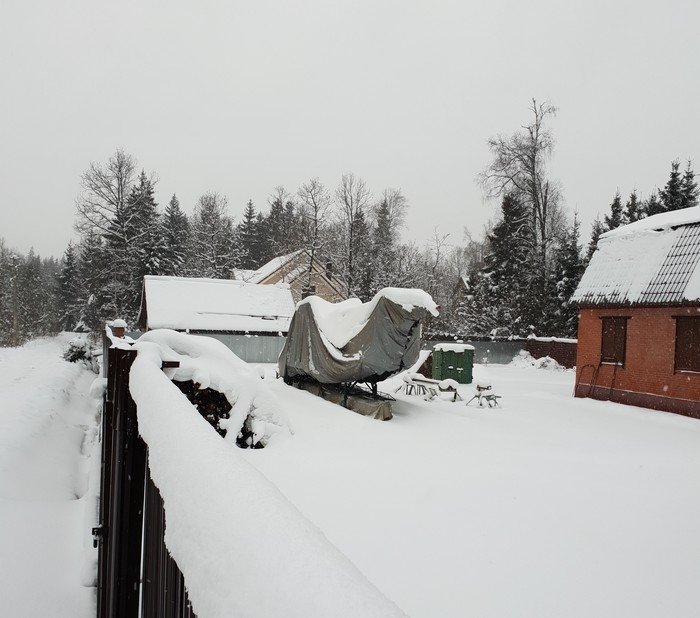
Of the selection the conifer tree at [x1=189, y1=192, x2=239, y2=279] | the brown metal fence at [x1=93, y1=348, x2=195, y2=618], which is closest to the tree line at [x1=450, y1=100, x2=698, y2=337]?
the conifer tree at [x1=189, y1=192, x2=239, y2=279]

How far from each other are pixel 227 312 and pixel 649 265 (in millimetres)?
21601

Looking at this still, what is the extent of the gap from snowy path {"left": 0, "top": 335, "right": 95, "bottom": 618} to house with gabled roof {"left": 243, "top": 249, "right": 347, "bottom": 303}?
83.7 ft

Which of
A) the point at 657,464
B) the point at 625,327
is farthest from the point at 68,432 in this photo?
the point at 625,327

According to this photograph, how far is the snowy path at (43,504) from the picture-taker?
3547mm

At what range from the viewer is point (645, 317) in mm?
15461

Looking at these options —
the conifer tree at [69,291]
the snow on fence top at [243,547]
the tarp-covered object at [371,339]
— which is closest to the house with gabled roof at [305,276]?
the tarp-covered object at [371,339]

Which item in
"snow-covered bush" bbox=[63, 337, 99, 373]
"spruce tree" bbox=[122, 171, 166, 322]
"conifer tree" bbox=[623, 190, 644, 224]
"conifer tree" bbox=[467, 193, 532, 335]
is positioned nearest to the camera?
"snow-covered bush" bbox=[63, 337, 99, 373]

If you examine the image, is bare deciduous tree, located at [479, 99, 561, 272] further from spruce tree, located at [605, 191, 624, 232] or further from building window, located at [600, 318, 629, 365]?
building window, located at [600, 318, 629, 365]

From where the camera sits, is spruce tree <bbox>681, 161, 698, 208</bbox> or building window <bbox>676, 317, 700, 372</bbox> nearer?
building window <bbox>676, 317, 700, 372</bbox>

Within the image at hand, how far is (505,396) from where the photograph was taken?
647 inches

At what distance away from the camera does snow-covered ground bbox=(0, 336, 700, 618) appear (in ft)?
12.8

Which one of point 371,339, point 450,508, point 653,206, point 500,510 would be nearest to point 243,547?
point 450,508

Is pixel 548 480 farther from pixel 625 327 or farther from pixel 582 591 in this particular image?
pixel 625 327

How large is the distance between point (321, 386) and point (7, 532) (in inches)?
356
